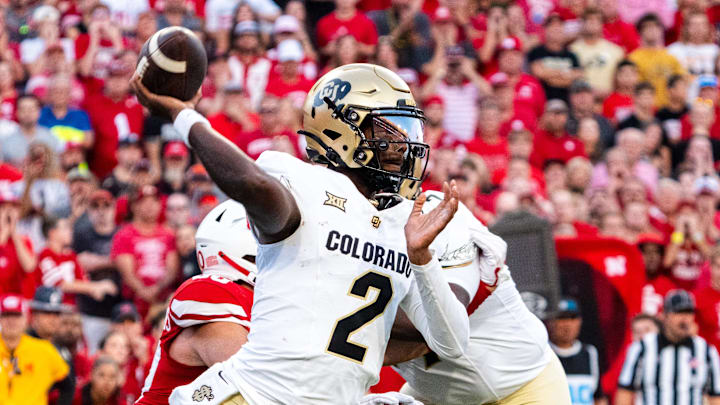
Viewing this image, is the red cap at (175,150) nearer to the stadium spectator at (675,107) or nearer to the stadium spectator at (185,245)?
the stadium spectator at (185,245)

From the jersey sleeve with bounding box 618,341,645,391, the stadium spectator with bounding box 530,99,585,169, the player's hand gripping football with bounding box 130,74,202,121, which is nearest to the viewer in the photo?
the player's hand gripping football with bounding box 130,74,202,121

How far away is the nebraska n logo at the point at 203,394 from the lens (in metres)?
4.27

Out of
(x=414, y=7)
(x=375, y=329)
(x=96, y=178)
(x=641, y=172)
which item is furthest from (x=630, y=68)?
(x=375, y=329)

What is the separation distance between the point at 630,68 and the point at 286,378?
33.9 feet

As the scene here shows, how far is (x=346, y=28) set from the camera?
13031mm

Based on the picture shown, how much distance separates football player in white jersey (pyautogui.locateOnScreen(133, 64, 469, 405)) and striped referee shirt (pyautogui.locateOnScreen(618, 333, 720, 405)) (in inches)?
213

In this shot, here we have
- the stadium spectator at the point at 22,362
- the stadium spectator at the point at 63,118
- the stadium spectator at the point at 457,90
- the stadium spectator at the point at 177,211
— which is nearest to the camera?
the stadium spectator at the point at 22,362

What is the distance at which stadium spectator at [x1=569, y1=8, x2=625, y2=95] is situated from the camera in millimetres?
13836

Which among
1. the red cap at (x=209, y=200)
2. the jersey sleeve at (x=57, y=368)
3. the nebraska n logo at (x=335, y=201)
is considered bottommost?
the jersey sleeve at (x=57, y=368)

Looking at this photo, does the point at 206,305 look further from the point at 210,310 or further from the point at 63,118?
the point at 63,118

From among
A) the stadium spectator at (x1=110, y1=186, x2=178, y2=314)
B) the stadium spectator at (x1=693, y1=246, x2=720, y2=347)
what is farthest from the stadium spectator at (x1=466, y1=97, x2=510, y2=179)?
the stadium spectator at (x1=110, y1=186, x2=178, y2=314)

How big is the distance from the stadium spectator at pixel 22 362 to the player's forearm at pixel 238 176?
5.09m

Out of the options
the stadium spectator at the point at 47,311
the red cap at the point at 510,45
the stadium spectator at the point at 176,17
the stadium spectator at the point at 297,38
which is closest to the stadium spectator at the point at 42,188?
the stadium spectator at the point at 47,311

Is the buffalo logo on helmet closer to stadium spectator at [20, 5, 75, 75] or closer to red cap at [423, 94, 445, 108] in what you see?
red cap at [423, 94, 445, 108]
